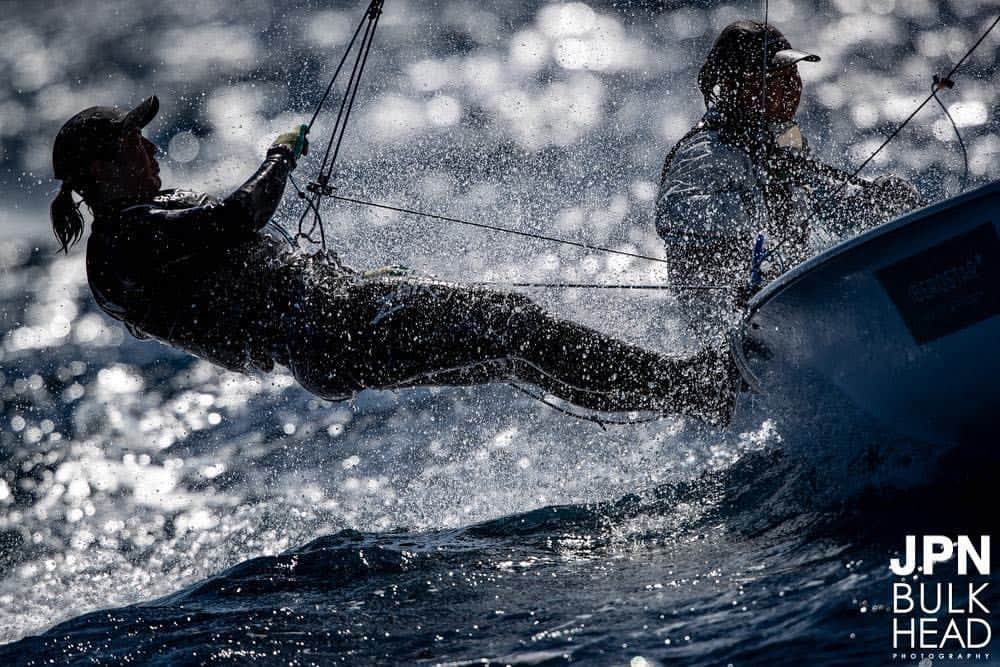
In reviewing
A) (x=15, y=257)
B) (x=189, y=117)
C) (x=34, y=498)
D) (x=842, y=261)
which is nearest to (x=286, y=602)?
(x=842, y=261)

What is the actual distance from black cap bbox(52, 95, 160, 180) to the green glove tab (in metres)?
0.54

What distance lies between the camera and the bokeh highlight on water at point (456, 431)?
10.8 feet

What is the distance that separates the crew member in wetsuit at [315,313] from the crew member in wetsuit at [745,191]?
39 cm

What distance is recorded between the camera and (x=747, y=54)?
446 cm

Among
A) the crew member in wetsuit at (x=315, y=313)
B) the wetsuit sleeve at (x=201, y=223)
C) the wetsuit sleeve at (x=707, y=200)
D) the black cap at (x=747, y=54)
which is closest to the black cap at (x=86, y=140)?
the crew member in wetsuit at (x=315, y=313)

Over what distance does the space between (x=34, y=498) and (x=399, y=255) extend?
243 cm

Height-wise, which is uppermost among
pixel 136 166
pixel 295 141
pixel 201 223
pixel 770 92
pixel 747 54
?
pixel 747 54

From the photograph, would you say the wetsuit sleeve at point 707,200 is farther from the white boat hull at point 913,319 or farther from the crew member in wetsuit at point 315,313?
the white boat hull at point 913,319

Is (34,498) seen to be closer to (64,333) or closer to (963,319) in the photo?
(64,333)

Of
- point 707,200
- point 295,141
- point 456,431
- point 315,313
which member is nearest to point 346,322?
point 315,313

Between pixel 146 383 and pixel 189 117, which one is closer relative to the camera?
pixel 146 383

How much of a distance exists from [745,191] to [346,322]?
1536 mm

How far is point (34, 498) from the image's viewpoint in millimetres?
5648

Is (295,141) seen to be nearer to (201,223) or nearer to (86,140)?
(201,223)
